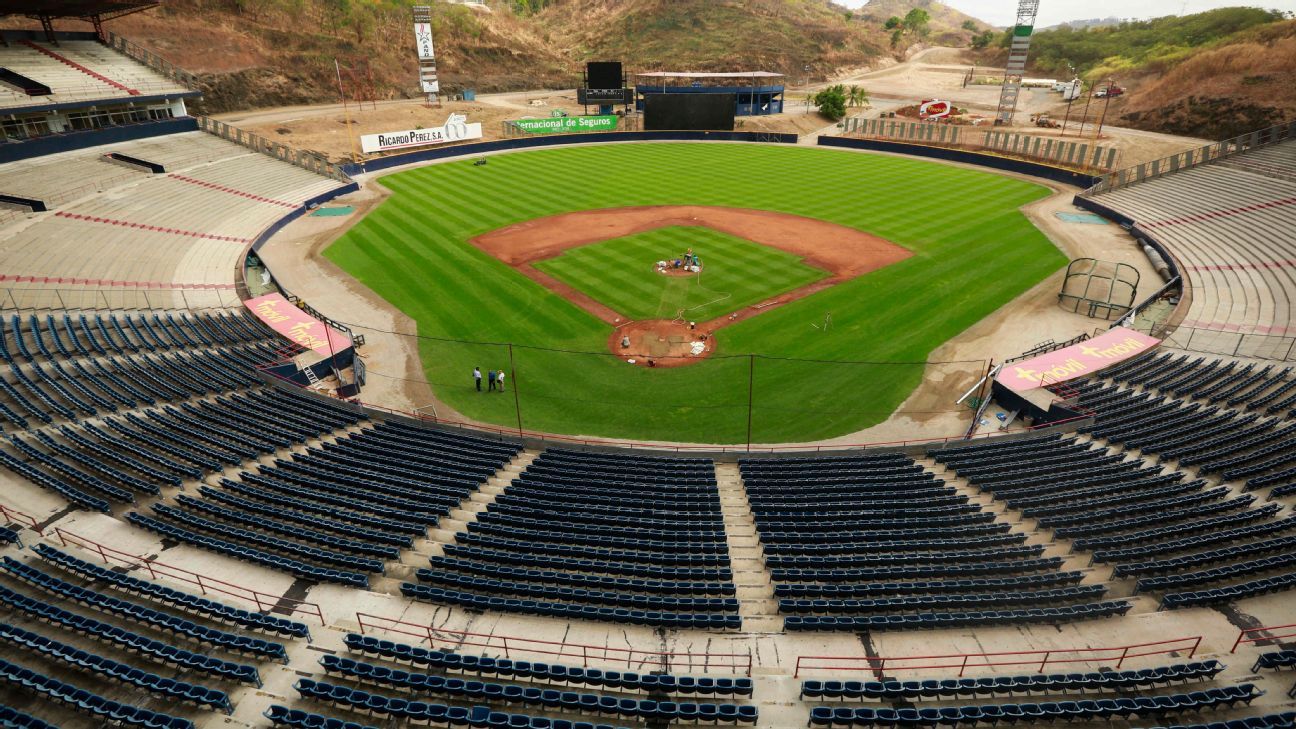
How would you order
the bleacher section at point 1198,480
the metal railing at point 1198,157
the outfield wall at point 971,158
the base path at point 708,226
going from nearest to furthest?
the bleacher section at point 1198,480
the base path at point 708,226
the metal railing at point 1198,157
the outfield wall at point 971,158

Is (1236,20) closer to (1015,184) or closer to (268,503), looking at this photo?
(1015,184)

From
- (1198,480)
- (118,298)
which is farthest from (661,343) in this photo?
(118,298)

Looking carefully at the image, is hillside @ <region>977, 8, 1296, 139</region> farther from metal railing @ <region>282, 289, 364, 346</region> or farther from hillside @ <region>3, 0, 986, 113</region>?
metal railing @ <region>282, 289, 364, 346</region>

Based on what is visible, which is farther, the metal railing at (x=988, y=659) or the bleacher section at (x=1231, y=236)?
the bleacher section at (x=1231, y=236)

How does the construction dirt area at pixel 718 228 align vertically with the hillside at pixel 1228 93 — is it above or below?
below

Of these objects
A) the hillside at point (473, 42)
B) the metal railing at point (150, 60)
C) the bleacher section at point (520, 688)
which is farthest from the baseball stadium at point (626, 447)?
the hillside at point (473, 42)

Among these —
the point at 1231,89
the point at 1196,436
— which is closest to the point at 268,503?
the point at 1196,436

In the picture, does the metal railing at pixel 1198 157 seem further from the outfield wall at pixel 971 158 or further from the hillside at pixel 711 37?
the hillside at pixel 711 37
